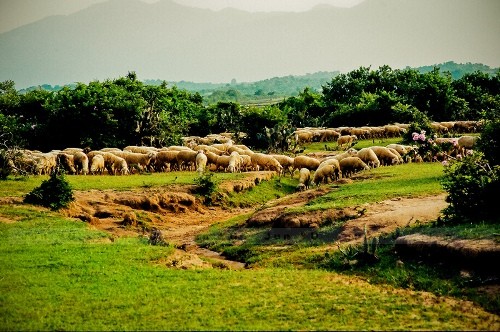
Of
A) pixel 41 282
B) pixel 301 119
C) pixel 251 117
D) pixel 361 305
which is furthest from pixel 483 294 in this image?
pixel 301 119

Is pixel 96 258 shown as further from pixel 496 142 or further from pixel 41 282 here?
pixel 496 142

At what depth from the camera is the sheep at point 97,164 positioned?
27.5 m

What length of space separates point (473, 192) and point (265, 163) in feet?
62.2

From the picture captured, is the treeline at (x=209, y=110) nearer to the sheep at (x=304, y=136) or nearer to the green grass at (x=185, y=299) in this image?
the sheep at (x=304, y=136)

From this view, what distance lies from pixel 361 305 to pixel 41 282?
6657 mm

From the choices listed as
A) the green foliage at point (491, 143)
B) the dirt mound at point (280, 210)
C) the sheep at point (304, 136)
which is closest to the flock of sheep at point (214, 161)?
the dirt mound at point (280, 210)

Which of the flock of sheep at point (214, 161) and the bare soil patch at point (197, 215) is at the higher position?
the flock of sheep at point (214, 161)

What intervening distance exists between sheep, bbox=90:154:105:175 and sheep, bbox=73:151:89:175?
310 mm

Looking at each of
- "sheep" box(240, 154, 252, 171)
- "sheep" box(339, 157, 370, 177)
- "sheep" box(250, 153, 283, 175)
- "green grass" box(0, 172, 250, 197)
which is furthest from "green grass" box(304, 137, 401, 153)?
"green grass" box(0, 172, 250, 197)

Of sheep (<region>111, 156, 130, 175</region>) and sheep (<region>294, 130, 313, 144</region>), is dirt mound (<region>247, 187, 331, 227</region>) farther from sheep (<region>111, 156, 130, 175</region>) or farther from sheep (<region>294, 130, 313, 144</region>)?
sheep (<region>294, 130, 313, 144</region>)

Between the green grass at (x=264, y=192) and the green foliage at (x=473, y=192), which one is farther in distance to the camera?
the green grass at (x=264, y=192)

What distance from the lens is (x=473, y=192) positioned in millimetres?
13016

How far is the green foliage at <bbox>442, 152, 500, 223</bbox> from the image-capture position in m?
12.6

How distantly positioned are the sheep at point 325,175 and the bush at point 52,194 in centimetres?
1301
